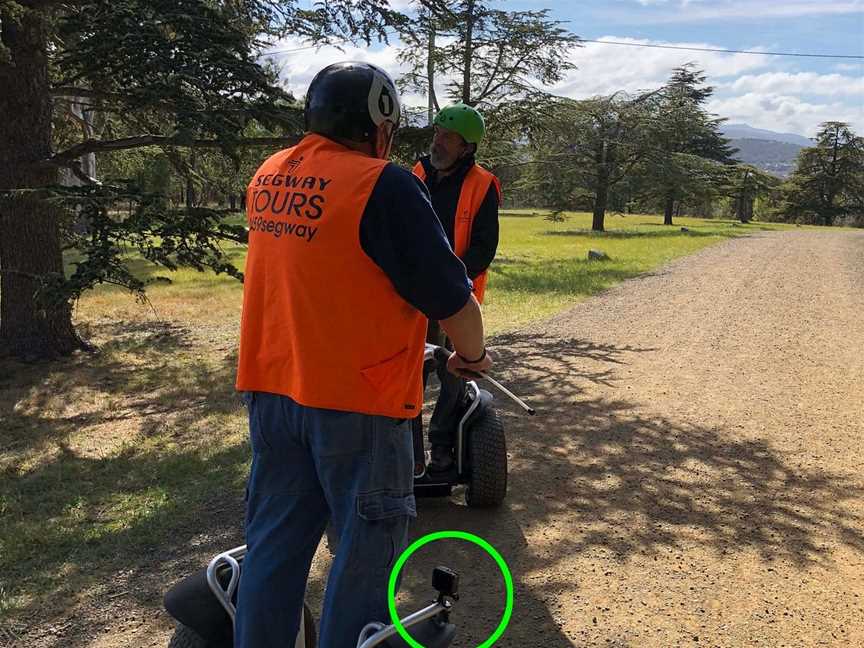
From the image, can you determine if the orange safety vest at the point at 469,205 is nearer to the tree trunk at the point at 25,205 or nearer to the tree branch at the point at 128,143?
the tree branch at the point at 128,143

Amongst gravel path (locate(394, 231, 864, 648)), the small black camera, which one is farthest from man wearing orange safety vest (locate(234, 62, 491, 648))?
gravel path (locate(394, 231, 864, 648))

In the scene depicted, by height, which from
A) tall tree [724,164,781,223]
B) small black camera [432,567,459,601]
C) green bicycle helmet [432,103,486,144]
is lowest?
small black camera [432,567,459,601]

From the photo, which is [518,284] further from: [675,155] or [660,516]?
[675,155]

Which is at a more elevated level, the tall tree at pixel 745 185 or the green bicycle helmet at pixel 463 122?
the tall tree at pixel 745 185

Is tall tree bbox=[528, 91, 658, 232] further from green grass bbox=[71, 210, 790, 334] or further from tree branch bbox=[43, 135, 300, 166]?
tree branch bbox=[43, 135, 300, 166]

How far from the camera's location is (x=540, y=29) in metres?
18.3

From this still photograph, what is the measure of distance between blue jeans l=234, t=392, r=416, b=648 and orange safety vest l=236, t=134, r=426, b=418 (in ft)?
0.26

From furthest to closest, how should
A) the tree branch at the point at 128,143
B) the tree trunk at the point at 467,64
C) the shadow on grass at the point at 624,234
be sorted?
the shadow on grass at the point at 624,234 < the tree trunk at the point at 467,64 < the tree branch at the point at 128,143

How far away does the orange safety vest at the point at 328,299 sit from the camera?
181 centimetres

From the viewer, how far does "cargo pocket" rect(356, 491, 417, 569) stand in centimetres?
188

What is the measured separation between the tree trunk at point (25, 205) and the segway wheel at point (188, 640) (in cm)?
648

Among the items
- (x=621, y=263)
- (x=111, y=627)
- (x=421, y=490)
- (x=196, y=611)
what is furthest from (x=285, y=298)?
(x=621, y=263)

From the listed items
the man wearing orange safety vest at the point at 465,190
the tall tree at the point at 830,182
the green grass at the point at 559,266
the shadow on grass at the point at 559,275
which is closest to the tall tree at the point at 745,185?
the tall tree at the point at 830,182

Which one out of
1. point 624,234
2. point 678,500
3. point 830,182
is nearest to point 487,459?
point 678,500
